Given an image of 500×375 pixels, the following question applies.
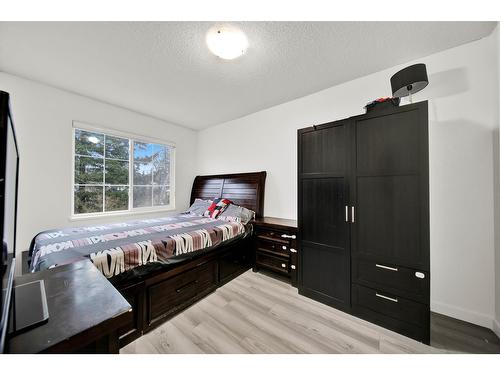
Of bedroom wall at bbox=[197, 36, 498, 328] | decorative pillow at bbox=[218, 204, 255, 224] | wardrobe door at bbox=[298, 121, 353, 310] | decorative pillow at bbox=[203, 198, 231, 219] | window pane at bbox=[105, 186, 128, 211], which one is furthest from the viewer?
decorative pillow at bbox=[203, 198, 231, 219]

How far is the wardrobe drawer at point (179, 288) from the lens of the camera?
1825 mm

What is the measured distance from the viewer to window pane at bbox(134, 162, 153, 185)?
3.59 meters

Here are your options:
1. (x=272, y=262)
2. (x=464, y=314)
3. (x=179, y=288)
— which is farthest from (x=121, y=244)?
(x=464, y=314)

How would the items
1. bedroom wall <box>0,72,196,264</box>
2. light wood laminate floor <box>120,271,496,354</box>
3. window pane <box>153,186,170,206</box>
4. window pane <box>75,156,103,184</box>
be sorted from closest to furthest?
light wood laminate floor <box>120,271,496,354</box>, bedroom wall <box>0,72,196,264</box>, window pane <box>75,156,103,184</box>, window pane <box>153,186,170,206</box>

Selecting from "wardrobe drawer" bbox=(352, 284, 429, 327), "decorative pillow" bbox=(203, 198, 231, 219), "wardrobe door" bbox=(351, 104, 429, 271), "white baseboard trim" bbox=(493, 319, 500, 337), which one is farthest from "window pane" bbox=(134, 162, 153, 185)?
"white baseboard trim" bbox=(493, 319, 500, 337)

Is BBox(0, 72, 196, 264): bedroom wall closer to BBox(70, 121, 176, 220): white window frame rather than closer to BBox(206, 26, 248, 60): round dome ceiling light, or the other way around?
BBox(70, 121, 176, 220): white window frame

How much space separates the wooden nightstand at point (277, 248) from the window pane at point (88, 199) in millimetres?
2544

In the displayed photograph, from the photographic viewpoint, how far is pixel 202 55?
6.53ft

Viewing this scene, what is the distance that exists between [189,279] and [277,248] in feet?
3.90

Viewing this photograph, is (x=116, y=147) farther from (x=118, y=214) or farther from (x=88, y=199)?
(x=118, y=214)

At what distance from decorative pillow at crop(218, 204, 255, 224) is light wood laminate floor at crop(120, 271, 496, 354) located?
3.57ft

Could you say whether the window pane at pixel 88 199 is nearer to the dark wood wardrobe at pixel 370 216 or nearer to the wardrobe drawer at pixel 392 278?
the dark wood wardrobe at pixel 370 216
